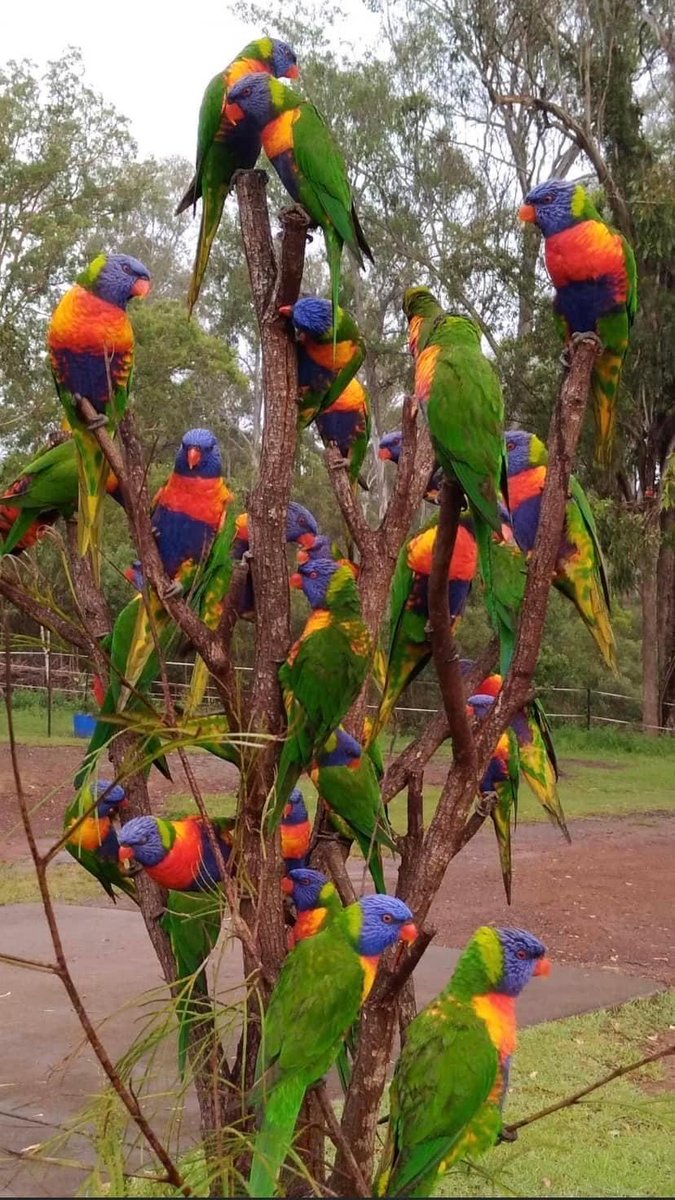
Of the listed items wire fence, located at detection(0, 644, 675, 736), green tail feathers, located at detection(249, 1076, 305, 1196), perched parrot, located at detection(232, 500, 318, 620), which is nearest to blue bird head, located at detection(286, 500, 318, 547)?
perched parrot, located at detection(232, 500, 318, 620)

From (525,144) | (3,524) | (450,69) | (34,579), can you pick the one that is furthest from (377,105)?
(34,579)

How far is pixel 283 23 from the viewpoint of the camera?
14758 millimetres

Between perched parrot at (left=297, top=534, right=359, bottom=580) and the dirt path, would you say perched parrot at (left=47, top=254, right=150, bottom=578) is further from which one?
the dirt path

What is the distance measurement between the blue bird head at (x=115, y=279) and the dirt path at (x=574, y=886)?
7.42 feet

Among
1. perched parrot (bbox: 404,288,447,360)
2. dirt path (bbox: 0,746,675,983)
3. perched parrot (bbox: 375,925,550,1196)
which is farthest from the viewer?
dirt path (bbox: 0,746,675,983)

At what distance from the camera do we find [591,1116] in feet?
10.2

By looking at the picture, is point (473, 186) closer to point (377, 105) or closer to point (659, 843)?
point (377, 105)

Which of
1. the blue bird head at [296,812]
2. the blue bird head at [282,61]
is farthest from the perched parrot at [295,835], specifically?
the blue bird head at [282,61]

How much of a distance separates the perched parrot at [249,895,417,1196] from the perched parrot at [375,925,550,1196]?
0.56 ft

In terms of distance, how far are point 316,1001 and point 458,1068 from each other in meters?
0.28

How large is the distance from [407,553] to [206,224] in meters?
0.64

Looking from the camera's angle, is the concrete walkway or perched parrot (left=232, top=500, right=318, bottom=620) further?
the concrete walkway

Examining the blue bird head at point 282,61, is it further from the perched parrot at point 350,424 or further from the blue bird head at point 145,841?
the blue bird head at point 145,841

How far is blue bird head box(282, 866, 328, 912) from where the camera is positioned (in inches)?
58.0
